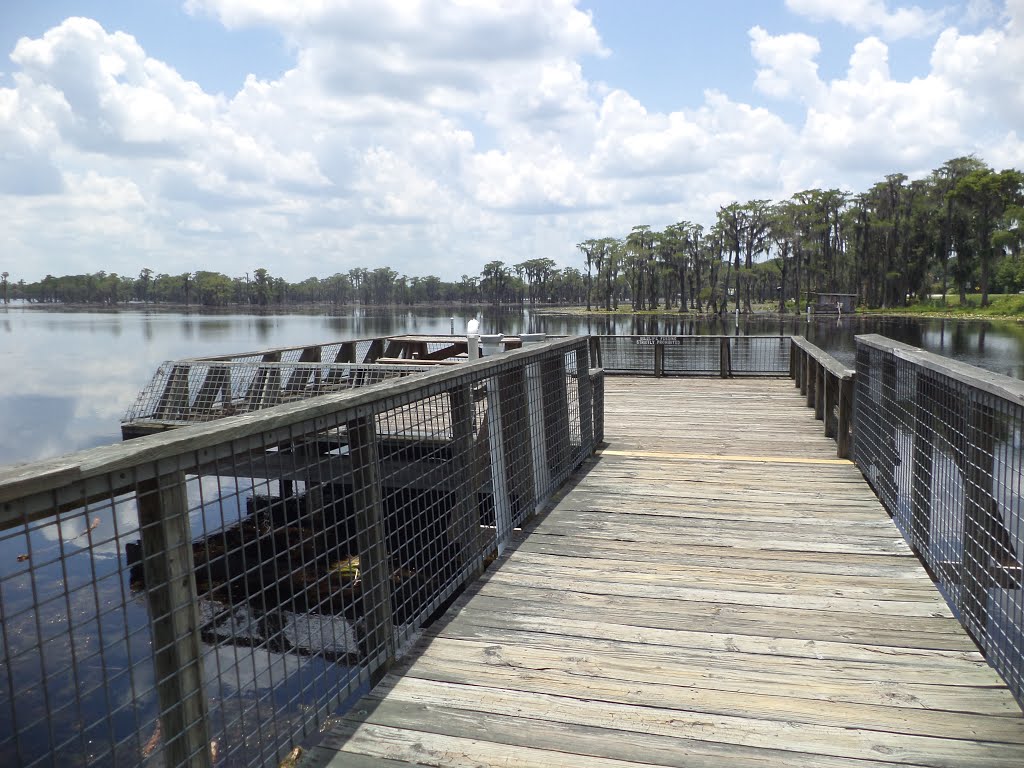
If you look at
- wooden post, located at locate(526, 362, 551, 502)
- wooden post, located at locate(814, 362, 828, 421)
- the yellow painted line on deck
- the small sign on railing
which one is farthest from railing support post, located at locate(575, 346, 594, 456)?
the small sign on railing

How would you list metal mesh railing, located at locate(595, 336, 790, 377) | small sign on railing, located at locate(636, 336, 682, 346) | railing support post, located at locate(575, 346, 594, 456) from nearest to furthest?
railing support post, located at locate(575, 346, 594, 456), small sign on railing, located at locate(636, 336, 682, 346), metal mesh railing, located at locate(595, 336, 790, 377)

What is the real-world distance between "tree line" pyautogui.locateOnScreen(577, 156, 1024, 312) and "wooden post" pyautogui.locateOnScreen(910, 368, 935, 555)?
82375 millimetres

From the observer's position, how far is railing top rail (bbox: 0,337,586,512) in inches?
56.2

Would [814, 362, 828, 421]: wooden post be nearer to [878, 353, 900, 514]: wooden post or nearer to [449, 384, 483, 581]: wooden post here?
[878, 353, 900, 514]: wooden post

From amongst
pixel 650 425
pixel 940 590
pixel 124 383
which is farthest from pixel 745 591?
pixel 124 383

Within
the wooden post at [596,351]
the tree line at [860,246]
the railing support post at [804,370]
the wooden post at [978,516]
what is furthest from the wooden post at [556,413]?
the tree line at [860,246]

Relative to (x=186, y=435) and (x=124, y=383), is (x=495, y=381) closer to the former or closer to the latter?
(x=186, y=435)

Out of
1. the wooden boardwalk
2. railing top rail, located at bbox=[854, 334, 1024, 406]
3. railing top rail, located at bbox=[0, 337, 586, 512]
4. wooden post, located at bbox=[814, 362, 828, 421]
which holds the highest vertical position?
railing top rail, located at bbox=[0, 337, 586, 512]

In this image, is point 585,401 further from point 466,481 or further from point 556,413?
point 466,481

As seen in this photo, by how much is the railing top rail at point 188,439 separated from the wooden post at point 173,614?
89 mm

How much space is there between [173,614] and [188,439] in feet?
1.44

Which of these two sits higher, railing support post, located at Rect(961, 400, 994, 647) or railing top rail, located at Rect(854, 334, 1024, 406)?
railing top rail, located at Rect(854, 334, 1024, 406)

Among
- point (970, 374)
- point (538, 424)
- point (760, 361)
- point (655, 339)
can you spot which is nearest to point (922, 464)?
point (970, 374)

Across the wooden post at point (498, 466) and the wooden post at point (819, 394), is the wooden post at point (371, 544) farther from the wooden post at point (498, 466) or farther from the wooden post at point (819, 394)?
the wooden post at point (819, 394)
